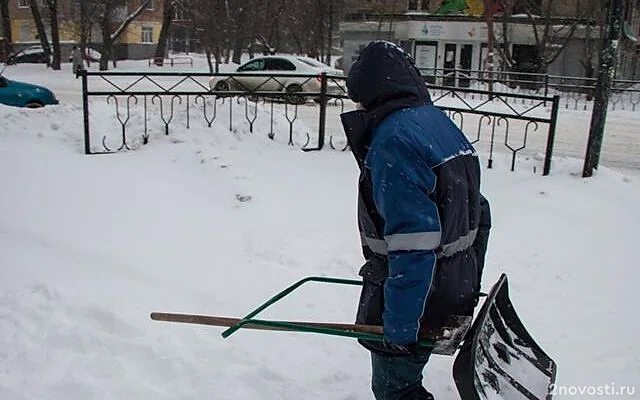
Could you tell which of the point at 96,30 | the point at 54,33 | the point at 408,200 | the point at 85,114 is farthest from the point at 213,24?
the point at 408,200

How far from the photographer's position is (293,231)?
5.88 metres

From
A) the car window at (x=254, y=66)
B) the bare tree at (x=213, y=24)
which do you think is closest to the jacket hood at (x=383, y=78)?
the car window at (x=254, y=66)

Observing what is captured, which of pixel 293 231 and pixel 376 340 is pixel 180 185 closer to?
pixel 293 231

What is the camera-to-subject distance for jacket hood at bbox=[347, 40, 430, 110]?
2309 mm

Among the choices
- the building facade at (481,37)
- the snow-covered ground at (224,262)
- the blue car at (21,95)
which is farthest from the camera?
the building facade at (481,37)

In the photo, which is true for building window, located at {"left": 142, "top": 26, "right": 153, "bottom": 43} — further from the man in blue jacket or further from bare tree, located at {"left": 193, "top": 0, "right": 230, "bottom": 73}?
the man in blue jacket

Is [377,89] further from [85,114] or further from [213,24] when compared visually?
[213,24]

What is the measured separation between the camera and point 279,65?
19.2 meters

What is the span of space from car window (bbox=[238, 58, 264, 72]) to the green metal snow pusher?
661 inches

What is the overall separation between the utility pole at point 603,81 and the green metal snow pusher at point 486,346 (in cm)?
527

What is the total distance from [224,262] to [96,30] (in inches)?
1565

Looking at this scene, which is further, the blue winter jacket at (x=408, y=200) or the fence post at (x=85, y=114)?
the fence post at (x=85, y=114)

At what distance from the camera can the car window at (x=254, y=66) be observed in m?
19.0

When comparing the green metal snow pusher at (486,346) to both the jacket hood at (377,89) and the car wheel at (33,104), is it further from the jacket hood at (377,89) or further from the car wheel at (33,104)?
the car wheel at (33,104)
